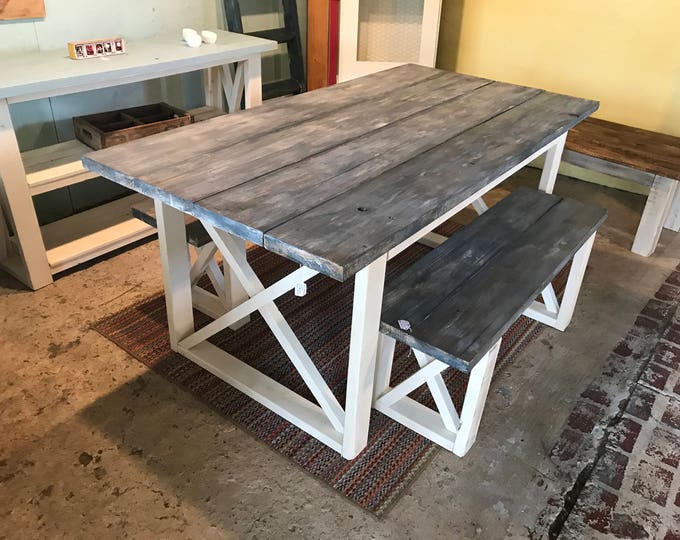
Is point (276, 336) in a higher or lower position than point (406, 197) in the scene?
lower

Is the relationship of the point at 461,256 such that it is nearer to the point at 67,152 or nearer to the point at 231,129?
the point at 231,129

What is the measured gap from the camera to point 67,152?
266 cm

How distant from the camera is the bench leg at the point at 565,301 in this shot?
2.32 m

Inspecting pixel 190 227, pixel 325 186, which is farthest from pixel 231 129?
pixel 325 186

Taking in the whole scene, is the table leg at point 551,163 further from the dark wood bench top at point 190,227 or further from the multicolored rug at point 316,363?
the dark wood bench top at point 190,227

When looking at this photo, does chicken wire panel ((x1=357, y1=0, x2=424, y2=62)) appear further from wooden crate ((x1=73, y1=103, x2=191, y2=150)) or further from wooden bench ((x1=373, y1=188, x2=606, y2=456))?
wooden bench ((x1=373, y1=188, x2=606, y2=456))

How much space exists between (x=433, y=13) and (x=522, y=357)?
2182 millimetres

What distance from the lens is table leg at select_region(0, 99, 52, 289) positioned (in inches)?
86.7

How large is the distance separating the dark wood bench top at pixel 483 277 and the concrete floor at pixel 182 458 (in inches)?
17.6

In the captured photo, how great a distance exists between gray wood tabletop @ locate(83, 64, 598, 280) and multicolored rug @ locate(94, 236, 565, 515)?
0.75 meters

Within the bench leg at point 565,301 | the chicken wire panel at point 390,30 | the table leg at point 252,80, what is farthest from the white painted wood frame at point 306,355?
the chicken wire panel at point 390,30

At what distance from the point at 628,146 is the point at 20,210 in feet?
9.15

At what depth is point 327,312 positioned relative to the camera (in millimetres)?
2445

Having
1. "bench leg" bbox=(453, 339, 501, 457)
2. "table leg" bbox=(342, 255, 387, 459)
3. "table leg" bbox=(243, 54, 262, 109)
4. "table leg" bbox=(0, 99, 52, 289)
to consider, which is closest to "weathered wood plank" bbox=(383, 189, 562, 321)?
"table leg" bbox=(342, 255, 387, 459)
